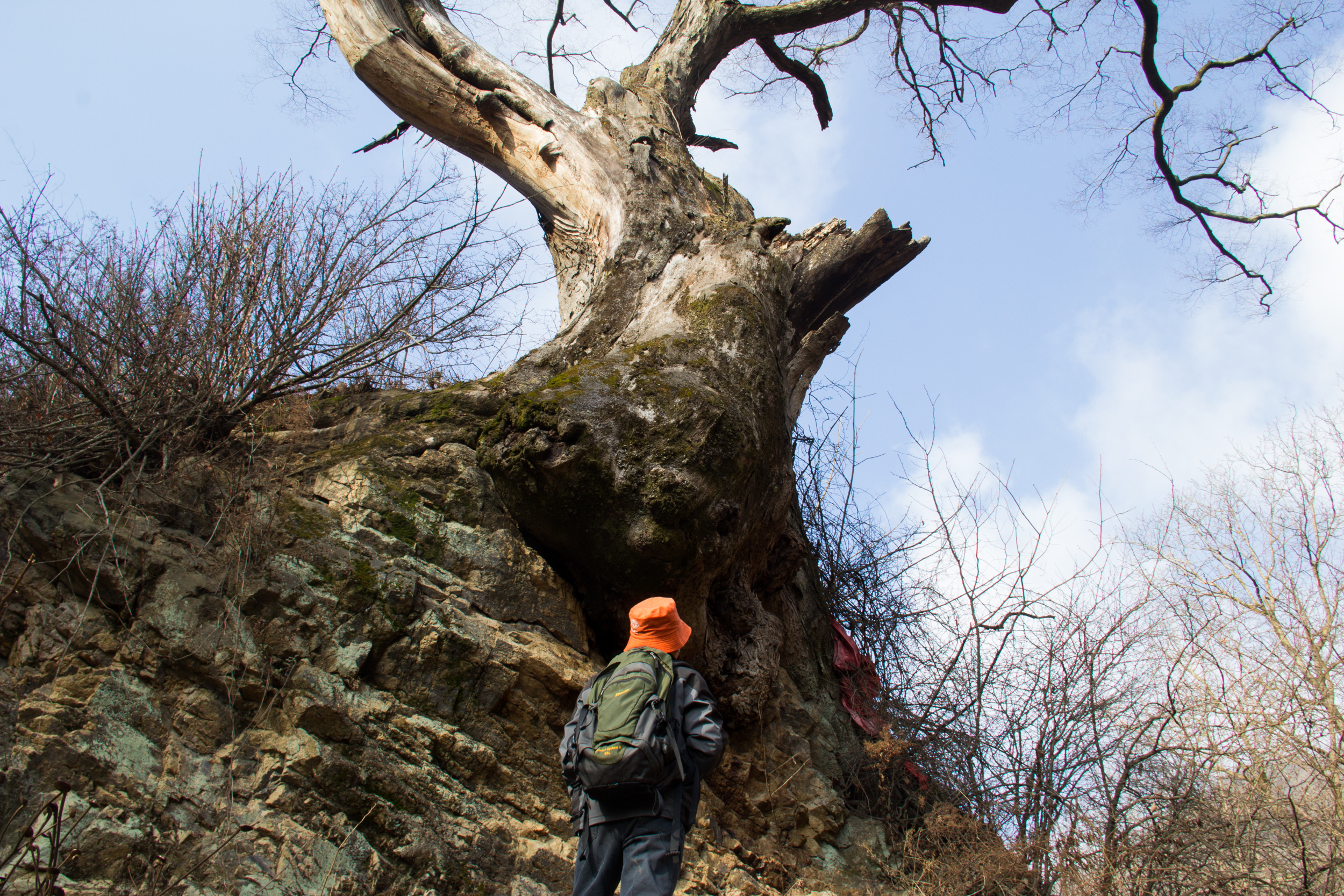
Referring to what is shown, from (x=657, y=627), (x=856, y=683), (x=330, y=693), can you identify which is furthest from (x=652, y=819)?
(x=856, y=683)

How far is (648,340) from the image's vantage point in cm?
432

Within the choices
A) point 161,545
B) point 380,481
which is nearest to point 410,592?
point 380,481

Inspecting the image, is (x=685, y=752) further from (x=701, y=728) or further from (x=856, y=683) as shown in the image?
(x=856, y=683)

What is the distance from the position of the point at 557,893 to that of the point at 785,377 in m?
3.12

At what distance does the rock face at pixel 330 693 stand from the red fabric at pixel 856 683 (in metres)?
0.78

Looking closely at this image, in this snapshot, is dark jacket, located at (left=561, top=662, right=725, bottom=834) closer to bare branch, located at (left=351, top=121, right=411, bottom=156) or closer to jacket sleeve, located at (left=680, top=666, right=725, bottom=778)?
jacket sleeve, located at (left=680, top=666, right=725, bottom=778)

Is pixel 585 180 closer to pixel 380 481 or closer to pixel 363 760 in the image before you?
pixel 380 481

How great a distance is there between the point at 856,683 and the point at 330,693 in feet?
10.8

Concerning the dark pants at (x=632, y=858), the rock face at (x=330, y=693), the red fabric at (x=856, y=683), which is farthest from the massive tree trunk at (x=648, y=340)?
the dark pants at (x=632, y=858)

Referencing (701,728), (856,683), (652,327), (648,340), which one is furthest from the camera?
(856,683)

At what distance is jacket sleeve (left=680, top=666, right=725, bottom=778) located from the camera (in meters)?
2.81

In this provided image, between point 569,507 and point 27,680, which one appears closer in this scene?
point 27,680

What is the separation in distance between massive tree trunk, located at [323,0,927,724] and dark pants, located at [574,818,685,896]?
1166 mm

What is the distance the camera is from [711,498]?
360cm
